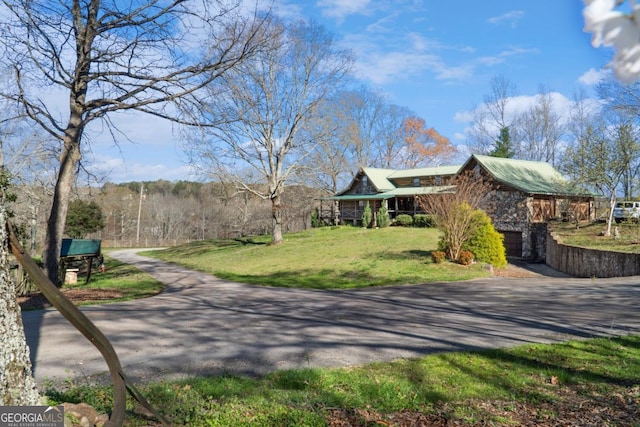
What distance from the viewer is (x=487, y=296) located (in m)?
12.3

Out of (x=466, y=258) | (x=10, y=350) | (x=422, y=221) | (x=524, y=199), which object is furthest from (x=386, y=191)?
(x=10, y=350)

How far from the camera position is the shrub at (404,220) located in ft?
127

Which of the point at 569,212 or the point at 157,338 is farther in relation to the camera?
the point at 569,212

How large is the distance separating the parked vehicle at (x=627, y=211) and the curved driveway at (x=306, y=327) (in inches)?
526

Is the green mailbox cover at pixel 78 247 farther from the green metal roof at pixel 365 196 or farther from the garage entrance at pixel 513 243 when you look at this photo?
the green metal roof at pixel 365 196

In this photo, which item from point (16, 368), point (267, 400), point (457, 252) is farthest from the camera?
point (457, 252)

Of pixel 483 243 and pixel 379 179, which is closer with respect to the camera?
pixel 483 243

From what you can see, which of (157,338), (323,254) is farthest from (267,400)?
(323,254)

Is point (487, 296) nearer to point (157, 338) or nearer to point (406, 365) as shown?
point (406, 365)

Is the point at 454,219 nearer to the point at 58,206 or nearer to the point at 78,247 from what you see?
the point at 78,247

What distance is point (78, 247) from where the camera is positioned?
15.6 meters

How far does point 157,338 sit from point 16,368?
431 centimetres

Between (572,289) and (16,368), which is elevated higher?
(16,368)

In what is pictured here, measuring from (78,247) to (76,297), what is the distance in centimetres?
431
